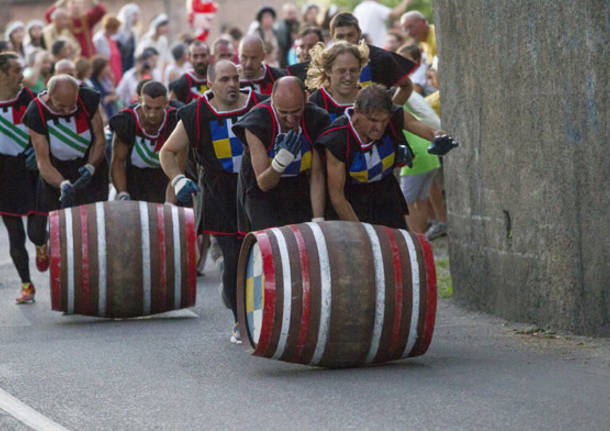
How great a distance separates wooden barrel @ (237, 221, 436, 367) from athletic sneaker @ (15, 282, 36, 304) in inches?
156

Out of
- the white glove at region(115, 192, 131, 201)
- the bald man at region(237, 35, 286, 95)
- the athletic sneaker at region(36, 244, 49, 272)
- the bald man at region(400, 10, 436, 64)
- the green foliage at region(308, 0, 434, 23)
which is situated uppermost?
the green foliage at region(308, 0, 434, 23)

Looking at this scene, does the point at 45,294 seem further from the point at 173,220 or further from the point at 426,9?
the point at 426,9

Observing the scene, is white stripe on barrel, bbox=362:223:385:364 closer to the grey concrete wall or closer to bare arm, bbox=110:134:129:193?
the grey concrete wall

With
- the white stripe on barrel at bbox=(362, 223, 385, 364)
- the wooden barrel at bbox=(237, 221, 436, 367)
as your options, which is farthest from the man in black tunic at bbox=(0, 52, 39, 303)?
the white stripe on barrel at bbox=(362, 223, 385, 364)

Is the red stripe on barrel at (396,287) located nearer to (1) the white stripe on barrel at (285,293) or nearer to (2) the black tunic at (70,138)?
(1) the white stripe on barrel at (285,293)

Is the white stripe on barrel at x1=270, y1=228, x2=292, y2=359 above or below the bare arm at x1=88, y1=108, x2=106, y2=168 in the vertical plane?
below

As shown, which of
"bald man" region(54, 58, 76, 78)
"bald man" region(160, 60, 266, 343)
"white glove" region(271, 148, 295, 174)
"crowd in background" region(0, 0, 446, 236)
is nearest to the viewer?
"white glove" region(271, 148, 295, 174)

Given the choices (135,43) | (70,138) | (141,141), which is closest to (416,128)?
(141,141)

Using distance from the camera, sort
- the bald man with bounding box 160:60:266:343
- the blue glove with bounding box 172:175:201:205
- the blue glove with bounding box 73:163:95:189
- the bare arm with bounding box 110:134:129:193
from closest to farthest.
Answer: the blue glove with bounding box 172:175:201:205, the bald man with bounding box 160:60:266:343, the blue glove with bounding box 73:163:95:189, the bare arm with bounding box 110:134:129:193

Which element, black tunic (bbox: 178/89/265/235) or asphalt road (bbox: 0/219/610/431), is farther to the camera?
black tunic (bbox: 178/89/265/235)

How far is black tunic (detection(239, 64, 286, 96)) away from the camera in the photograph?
10.3m

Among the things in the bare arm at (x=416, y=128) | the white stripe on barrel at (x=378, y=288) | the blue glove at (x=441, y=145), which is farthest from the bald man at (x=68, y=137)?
the white stripe on barrel at (x=378, y=288)

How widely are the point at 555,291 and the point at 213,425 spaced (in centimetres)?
306

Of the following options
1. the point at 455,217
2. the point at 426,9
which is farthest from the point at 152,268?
the point at 426,9
